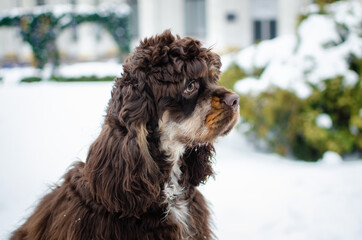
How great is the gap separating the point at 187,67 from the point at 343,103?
5.12 m

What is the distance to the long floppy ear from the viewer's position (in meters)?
2.25

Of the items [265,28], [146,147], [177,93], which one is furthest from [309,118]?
[265,28]

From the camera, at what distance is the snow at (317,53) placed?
6.48m

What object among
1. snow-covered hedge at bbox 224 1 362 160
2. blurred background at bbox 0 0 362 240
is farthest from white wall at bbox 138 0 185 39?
snow-covered hedge at bbox 224 1 362 160

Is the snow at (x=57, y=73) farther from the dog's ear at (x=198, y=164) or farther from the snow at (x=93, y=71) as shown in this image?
the dog's ear at (x=198, y=164)

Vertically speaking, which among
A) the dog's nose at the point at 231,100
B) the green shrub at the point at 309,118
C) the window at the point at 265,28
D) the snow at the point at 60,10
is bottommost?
the green shrub at the point at 309,118

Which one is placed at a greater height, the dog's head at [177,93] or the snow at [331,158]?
the dog's head at [177,93]

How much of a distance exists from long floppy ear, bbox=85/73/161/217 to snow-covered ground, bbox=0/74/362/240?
43 centimetres

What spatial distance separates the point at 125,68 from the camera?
2.39 meters

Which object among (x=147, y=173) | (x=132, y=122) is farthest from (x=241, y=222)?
(x=132, y=122)

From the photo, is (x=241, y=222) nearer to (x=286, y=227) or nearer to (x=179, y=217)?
(x=286, y=227)

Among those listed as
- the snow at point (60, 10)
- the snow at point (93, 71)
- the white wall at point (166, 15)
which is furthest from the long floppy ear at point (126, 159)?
the white wall at point (166, 15)

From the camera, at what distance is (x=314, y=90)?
653cm

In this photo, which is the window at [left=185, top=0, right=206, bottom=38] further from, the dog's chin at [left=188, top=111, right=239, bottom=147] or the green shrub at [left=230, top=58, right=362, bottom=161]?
the dog's chin at [left=188, top=111, right=239, bottom=147]
